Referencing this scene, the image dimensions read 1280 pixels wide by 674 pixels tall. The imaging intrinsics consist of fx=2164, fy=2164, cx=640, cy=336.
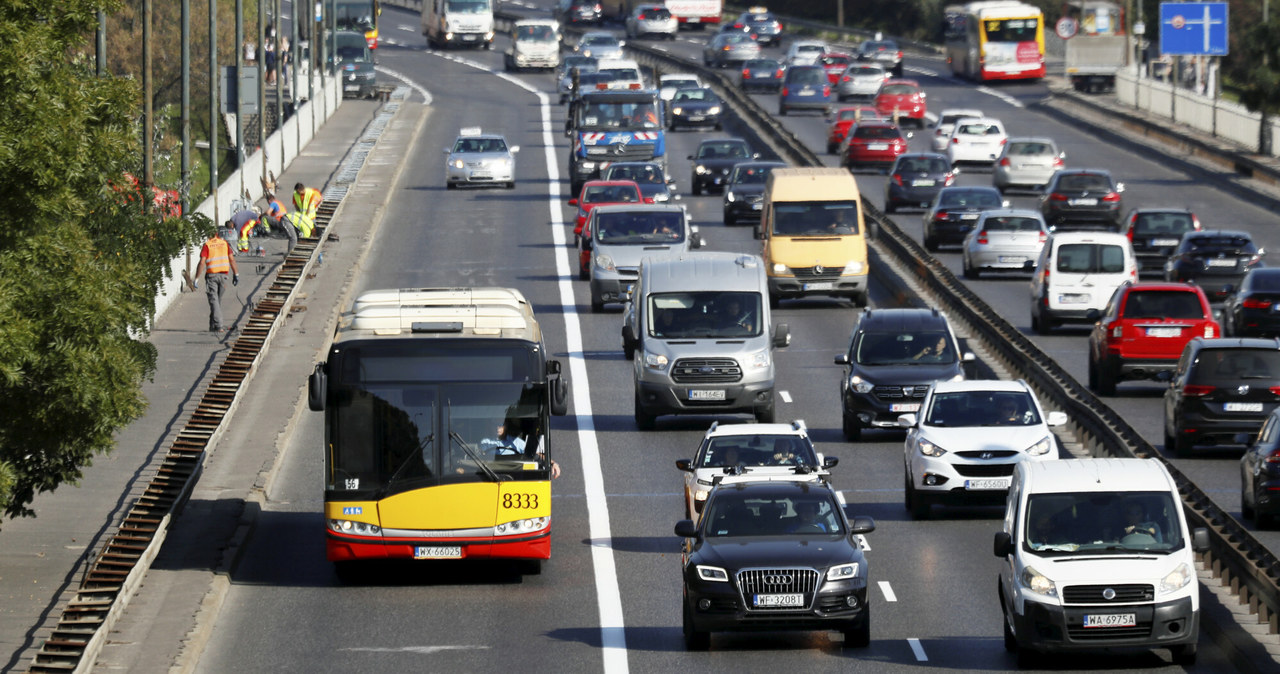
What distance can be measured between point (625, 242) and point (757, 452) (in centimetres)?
1710

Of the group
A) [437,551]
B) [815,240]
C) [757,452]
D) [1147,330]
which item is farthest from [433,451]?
[815,240]

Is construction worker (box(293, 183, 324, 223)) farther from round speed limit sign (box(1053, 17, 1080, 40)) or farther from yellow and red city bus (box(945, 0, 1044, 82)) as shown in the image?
round speed limit sign (box(1053, 17, 1080, 40))

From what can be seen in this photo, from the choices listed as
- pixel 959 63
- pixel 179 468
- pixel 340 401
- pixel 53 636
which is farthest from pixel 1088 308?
pixel 959 63

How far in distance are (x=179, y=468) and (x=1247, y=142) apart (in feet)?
157

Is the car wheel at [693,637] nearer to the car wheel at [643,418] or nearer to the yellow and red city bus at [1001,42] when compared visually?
the car wheel at [643,418]

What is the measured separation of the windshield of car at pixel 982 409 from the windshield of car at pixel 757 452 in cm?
210

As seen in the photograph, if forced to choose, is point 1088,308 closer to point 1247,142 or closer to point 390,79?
point 1247,142

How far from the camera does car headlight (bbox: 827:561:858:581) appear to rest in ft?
57.2

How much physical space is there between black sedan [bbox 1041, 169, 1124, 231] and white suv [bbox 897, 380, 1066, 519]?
2479 cm

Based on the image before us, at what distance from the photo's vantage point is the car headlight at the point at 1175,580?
54.1ft

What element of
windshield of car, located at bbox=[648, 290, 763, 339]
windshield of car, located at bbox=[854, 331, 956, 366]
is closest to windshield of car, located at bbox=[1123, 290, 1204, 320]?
windshield of car, located at bbox=[854, 331, 956, 366]

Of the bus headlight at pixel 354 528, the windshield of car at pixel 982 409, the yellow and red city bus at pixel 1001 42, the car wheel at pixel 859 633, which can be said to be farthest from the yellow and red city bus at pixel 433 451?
the yellow and red city bus at pixel 1001 42

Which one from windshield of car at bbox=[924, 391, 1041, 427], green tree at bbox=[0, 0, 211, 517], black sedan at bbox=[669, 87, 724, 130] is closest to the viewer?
green tree at bbox=[0, 0, 211, 517]

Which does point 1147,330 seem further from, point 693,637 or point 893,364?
point 693,637
